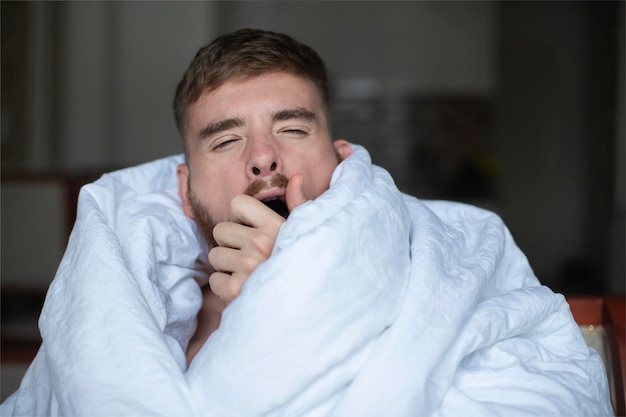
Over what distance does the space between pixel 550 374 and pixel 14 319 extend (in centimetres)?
184

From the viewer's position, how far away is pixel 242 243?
857 mm

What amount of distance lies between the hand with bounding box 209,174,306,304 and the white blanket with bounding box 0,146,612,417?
0.22 feet

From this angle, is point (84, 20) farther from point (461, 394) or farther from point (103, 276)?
point (461, 394)

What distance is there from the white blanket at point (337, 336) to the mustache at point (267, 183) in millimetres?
120

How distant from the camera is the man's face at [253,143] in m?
1.02

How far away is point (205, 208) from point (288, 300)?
438 mm

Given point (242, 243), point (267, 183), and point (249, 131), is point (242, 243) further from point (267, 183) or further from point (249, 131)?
point (249, 131)

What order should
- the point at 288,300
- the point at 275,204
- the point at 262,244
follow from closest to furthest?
the point at 288,300, the point at 262,244, the point at 275,204

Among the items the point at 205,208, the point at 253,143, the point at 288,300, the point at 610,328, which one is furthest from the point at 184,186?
the point at 610,328

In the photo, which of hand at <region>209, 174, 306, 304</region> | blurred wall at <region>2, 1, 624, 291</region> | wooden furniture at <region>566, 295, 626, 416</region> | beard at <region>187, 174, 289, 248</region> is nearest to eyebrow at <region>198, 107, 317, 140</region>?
beard at <region>187, 174, 289, 248</region>

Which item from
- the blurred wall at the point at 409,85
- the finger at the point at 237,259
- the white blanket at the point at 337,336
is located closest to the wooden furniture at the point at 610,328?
the white blanket at the point at 337,336

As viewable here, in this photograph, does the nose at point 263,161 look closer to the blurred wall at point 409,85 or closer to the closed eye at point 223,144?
the closed eye at point 223,144

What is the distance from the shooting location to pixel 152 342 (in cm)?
77

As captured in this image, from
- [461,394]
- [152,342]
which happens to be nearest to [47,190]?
[152,342]
